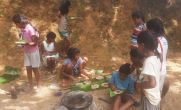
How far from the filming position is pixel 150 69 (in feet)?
15.1

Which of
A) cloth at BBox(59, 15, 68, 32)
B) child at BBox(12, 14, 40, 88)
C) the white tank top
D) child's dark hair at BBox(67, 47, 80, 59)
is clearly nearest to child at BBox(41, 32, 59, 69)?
the white tank top

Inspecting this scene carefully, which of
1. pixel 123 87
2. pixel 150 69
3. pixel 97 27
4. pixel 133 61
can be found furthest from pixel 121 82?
pixel 97 27

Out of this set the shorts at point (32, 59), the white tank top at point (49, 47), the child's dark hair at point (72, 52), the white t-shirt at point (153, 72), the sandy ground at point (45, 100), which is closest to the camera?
the white t-shirt at point (153, 72)

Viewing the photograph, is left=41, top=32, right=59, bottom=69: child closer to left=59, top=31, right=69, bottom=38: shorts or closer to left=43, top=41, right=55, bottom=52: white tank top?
left=43, top=41, right=55, bottom=52: white tank top

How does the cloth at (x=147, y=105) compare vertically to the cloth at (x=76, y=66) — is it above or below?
below

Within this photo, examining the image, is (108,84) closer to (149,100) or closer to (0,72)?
(149,100)

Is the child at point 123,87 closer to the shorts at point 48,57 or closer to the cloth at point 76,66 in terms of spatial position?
the cloth at point 76,66

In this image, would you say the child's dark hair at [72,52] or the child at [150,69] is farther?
the child's dark hair at [72,52]

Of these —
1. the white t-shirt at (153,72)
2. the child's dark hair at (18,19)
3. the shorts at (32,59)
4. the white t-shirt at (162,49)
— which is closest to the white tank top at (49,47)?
the shorts at (32,59)

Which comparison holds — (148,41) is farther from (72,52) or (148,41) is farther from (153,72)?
(72,52)

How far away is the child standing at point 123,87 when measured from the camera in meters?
6.10

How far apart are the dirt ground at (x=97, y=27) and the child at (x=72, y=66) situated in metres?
0.37

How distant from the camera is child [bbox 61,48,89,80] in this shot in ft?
22.4

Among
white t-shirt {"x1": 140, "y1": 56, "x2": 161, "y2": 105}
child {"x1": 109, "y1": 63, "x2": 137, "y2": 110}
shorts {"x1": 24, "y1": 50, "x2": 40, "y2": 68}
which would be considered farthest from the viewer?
shorts {"x1": 24, "y1": 50, "x2": 40, "y2": 68}
